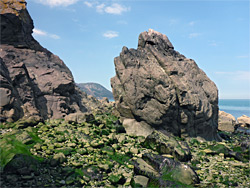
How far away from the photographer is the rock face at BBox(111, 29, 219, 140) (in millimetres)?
18688

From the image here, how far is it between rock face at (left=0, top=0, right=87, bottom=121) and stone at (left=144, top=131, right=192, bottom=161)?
8.44m

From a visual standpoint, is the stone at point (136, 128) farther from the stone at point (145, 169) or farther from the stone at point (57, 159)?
the stone at point (57, 159)

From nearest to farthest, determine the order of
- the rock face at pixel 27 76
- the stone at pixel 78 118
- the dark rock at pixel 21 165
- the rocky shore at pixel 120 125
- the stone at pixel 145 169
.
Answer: the dark rock at pixel 21 165, the rocky shore at pixel 120 125, the stone at pixel 145 169, the rock face at pixel 27 76, the stone at pixel 78 118

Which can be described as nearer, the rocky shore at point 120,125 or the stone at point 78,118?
the rocky shore at point 120,125

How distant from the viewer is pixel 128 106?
20.0 m

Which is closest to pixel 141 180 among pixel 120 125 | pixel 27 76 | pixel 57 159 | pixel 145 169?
pixel 145 169

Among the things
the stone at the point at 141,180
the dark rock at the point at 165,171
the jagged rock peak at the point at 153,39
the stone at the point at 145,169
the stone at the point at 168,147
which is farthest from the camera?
the jagged rock peak at the point at 153,39

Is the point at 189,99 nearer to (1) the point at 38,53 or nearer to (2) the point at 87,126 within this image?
(2) the point at 87,126

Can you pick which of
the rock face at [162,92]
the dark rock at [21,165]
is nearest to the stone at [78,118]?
the rock face at [162,92]

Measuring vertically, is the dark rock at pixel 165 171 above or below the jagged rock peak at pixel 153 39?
below

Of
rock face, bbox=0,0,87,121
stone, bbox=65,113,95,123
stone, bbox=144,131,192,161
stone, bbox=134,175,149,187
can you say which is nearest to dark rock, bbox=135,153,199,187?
stone, bbox=134,175,149,187

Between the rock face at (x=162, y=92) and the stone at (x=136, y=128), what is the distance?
36 cm

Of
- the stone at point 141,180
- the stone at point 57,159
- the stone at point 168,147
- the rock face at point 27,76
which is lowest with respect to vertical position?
the stone at point 141,180

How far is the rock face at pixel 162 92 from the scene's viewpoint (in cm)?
1869
